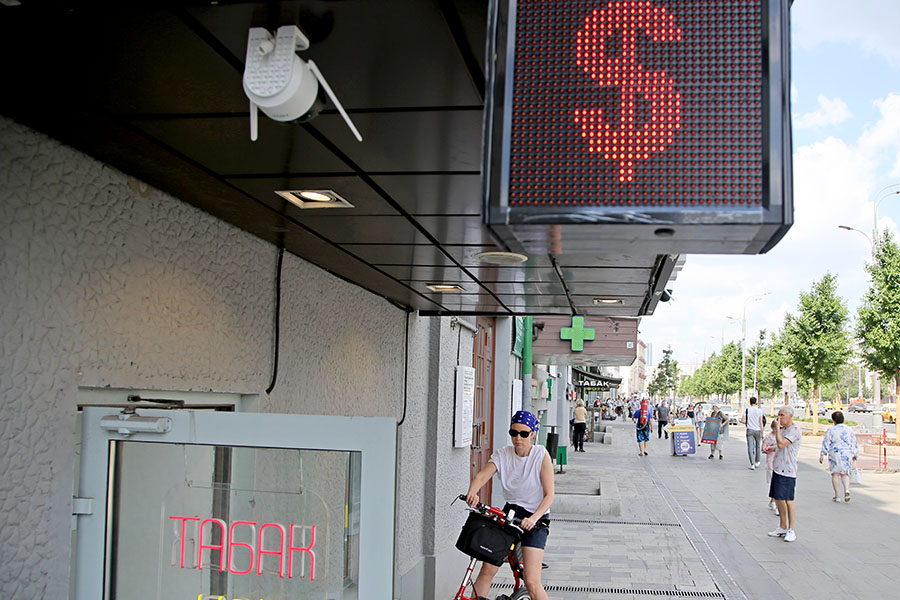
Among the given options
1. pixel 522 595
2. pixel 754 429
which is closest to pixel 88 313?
pixel 522 595

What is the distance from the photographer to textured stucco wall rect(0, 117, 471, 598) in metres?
2.99

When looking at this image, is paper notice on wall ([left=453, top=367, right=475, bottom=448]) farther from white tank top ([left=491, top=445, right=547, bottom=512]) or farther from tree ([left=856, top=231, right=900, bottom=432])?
tree ([left=856, top=231, right=900, bottom=432])

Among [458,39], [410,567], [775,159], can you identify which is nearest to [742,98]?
[775,159]

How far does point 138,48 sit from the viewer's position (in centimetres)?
232

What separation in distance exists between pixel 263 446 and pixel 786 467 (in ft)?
29.2

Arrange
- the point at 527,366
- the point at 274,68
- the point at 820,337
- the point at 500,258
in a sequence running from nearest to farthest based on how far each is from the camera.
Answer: the point at 274,68 → the point at 500,258 → the point at 527,366 → the point at 820,337

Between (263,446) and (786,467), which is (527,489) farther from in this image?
(786,467)

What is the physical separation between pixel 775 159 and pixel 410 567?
23.2ft

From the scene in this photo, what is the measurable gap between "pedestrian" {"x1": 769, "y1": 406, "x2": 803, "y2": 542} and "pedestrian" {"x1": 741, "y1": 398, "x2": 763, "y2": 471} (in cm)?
916

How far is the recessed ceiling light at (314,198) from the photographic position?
3.86 meters

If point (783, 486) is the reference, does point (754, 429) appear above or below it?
above

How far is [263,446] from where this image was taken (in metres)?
2.79

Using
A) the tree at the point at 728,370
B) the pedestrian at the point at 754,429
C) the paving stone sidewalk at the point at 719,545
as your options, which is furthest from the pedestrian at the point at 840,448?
the tree at the point at 728,370

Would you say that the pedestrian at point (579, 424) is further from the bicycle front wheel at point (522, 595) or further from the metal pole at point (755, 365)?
the metal pole at point (755, 365)
